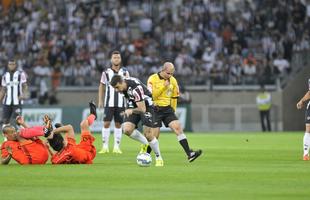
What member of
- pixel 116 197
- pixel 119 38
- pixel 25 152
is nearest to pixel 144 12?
pixel 119 38

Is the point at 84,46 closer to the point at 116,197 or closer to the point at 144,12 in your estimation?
the point at 144,12

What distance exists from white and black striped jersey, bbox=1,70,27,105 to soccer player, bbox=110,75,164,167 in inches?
379

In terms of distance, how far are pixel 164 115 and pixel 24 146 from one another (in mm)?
3179

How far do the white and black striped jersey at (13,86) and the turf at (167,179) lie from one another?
649 cm

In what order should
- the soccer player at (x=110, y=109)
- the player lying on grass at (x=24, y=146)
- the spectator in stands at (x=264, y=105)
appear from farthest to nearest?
→ the spectator in stands at (x=264, y=105) < the soccer player at (x=110, y=109) < the player lying on grass at (x=24, y=146)

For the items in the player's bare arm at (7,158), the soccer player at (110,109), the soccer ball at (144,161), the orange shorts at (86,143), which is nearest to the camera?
the soccer ball at (144,161)

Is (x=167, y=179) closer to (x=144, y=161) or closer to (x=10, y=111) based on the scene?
(x=144, y=161)

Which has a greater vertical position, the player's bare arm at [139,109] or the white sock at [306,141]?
the player's bare arm at [139,109]

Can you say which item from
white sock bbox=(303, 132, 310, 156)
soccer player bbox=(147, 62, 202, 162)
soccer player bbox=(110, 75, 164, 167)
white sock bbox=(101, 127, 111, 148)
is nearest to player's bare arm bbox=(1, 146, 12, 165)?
soccer player bbox=(110, 75, 164, 167)

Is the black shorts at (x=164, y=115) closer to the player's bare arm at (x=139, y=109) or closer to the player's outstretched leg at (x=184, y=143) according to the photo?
the player's outstretched leg at (x=184, y=143)

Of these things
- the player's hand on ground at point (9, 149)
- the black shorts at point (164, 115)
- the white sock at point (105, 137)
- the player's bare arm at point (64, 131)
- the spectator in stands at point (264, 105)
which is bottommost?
the spectator in stands at point (264, 105)

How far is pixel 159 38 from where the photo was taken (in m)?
44.0

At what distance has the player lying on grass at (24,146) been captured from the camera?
1845 cm

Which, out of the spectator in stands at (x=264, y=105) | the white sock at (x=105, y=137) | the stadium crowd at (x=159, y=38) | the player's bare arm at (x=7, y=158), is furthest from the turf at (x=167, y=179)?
the stadium crowd at (x=159, y=38)
